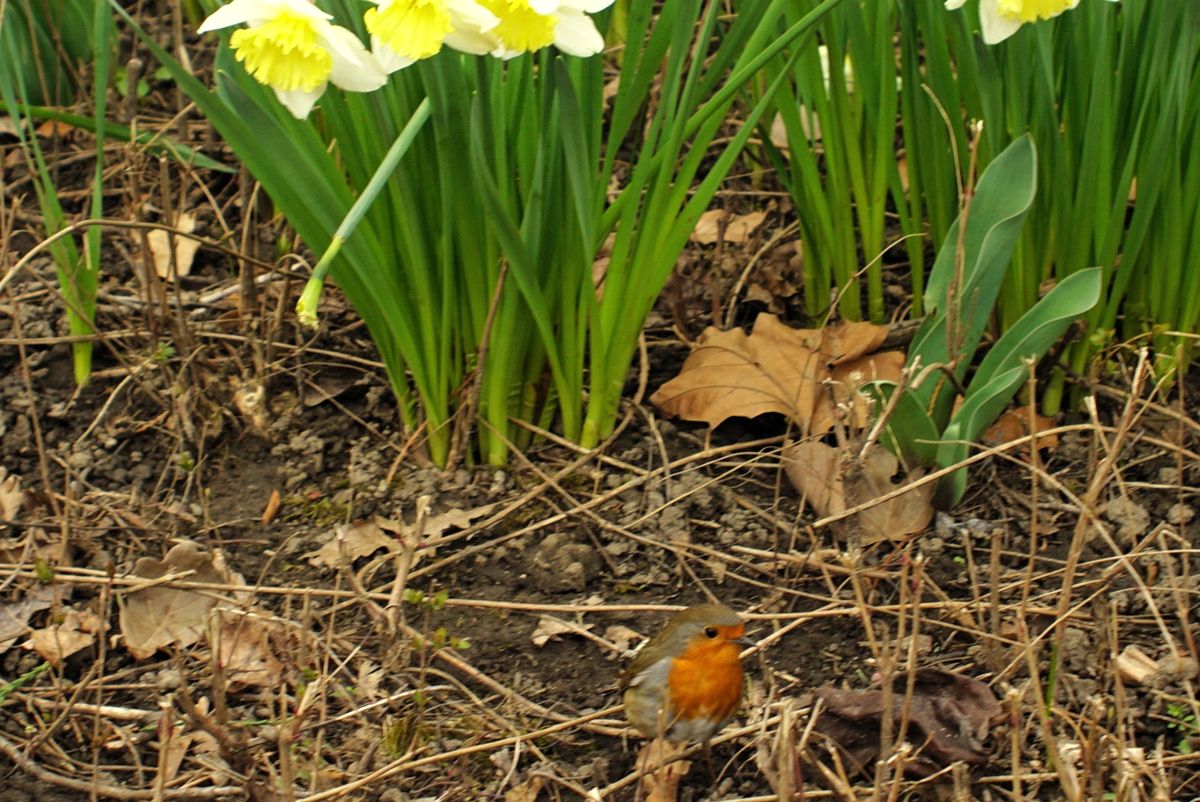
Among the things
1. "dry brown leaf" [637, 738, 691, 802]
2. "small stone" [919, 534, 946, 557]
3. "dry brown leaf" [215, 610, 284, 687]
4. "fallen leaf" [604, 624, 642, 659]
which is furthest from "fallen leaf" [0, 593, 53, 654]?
"small stone" [919, 534, 946, 557]

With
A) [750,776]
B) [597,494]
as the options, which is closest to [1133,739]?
[750,776]

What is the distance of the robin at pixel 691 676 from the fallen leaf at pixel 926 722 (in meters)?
0.16

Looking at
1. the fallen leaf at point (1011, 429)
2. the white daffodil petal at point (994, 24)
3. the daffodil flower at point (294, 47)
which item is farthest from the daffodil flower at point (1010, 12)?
the daffodil flower at point (294, 47)

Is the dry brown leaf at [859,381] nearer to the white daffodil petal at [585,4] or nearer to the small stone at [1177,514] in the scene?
the small stone at [1177,514]

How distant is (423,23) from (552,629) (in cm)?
101

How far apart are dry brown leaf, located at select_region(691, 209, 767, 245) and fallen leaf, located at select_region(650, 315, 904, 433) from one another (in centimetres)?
43

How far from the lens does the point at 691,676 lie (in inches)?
77.2

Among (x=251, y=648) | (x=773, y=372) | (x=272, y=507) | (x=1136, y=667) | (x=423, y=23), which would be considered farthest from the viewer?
(x=773, y=372)

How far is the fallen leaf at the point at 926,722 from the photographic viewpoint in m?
2.03

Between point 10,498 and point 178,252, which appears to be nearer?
point 10,498

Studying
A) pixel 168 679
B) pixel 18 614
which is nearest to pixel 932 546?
pixel 168 679

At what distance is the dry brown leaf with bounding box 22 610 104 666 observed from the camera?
2.29 meters

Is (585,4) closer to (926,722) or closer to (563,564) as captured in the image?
(563,564)

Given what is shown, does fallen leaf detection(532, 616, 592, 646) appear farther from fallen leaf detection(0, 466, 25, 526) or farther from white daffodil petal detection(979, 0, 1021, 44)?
white daffodil petal detection(979, 0, 1021, 44)
